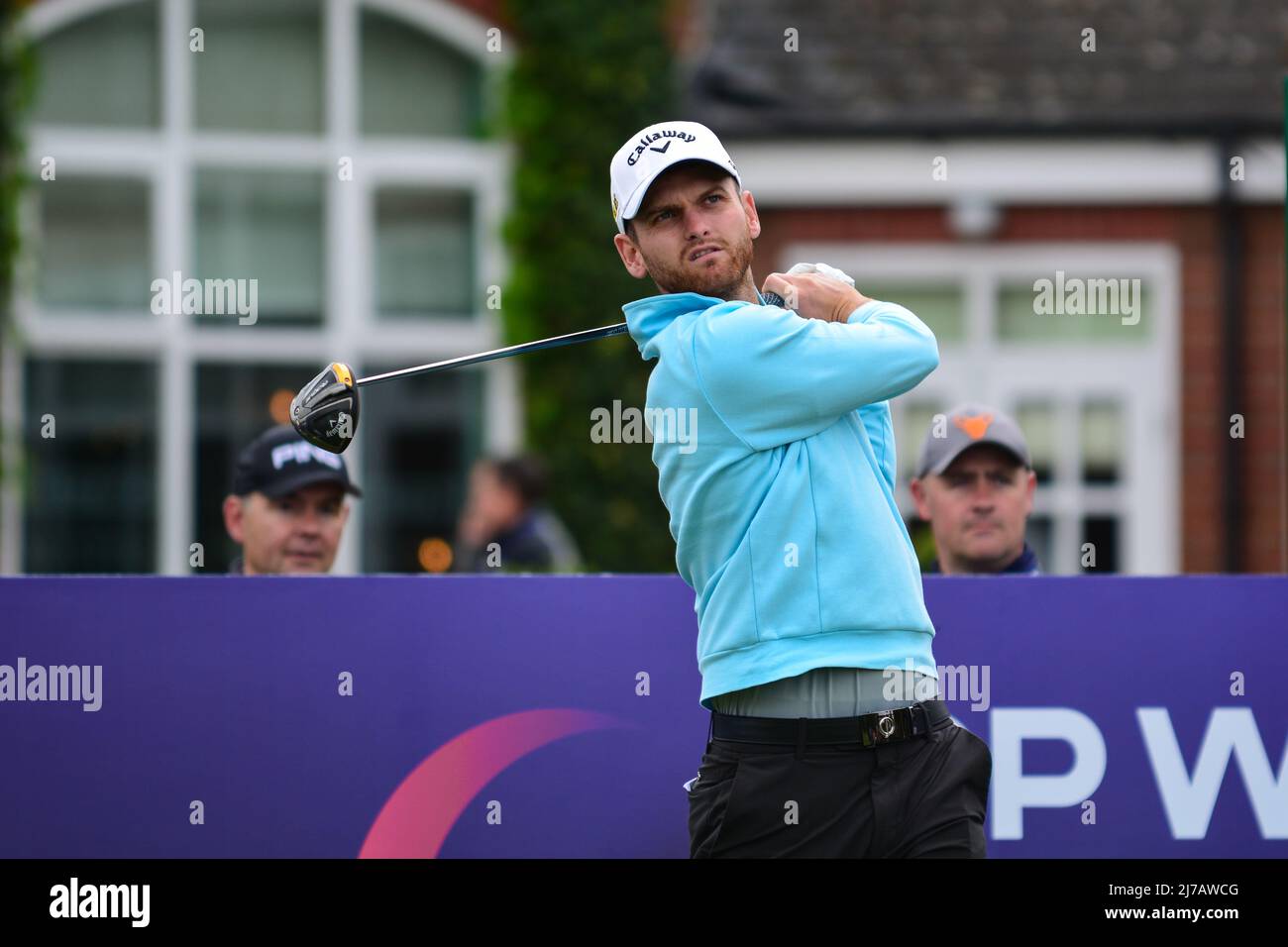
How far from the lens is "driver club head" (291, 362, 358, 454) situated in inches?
128

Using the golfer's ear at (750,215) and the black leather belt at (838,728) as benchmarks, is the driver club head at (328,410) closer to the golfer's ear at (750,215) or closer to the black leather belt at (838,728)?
the golfer's ear at (750,215)

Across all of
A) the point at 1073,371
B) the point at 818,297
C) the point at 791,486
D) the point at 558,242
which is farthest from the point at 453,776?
the point at 1073,371

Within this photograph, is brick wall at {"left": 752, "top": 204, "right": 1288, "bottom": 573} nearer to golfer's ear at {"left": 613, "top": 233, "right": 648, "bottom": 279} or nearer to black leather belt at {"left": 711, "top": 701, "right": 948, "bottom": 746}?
golfer's ear at {"left": 613, "top": 233, "right": 648, "bottom": 279}

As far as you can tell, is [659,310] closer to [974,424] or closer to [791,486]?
[791,486]

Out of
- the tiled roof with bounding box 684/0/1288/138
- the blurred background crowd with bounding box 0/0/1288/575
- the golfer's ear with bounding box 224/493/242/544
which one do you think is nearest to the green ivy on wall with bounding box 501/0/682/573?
the blurred background crowd with bounding box 0/0/1288/575

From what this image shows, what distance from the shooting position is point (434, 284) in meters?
9.41

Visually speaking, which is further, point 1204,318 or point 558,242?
point 1204,318

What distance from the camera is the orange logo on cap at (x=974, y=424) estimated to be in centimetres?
422

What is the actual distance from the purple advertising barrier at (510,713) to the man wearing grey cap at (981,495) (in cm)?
63

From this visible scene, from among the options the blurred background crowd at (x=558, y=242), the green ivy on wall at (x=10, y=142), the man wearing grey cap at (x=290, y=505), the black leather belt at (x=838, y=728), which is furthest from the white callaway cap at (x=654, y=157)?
the green ivy on wall at (x=10, y=142)

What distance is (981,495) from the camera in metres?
4.19

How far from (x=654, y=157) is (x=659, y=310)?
250 millimetres

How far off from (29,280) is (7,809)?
234 inches

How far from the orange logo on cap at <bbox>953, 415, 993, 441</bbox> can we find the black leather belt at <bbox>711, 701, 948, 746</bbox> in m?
1.50
